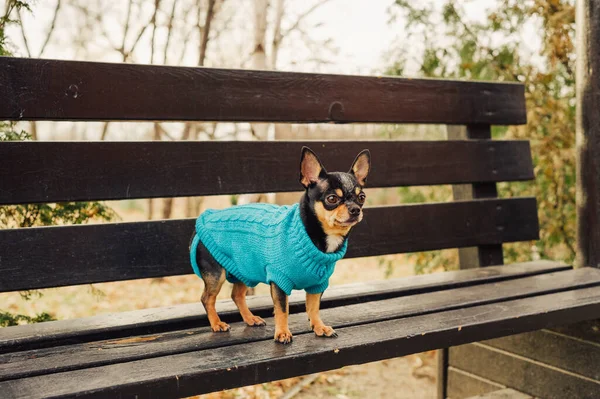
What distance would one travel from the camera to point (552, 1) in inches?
163

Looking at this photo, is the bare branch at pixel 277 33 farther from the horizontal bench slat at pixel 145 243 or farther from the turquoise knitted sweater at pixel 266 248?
the turquoise knitted sweater at pixel 266 248

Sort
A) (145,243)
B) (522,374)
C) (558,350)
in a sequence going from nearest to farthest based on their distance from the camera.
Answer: (145,243)
(558,350)
(522,374)

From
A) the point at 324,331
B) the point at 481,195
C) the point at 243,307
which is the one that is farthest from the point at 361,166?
the point at 481,195

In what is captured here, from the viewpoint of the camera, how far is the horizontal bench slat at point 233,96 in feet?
7.87

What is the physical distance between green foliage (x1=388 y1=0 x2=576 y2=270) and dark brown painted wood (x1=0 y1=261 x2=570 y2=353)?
149 centimetres

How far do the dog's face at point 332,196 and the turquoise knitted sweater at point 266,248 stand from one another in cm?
8

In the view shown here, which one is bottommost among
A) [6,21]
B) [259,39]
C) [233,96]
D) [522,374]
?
[522,374]

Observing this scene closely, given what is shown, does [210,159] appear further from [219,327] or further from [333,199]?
[333,199]

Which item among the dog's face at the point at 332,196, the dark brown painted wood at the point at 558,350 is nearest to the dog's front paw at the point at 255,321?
the dog's face at the point at 332,196

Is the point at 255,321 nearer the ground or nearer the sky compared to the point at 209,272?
nearer the ground

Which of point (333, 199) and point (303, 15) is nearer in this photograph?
point (333, 199)

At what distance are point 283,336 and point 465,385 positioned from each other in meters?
1.85

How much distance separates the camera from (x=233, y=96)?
9.11 feet

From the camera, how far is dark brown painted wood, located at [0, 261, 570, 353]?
2.10 m
